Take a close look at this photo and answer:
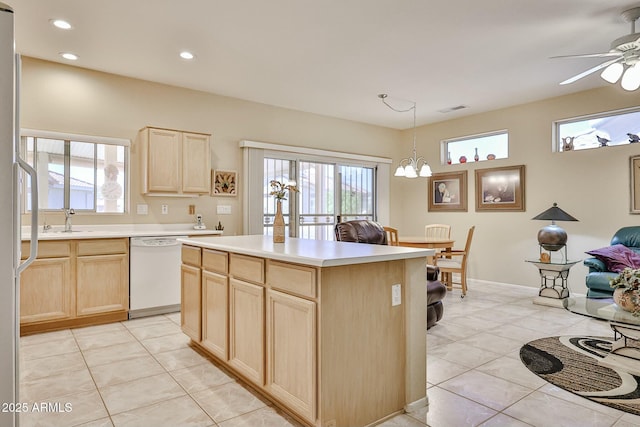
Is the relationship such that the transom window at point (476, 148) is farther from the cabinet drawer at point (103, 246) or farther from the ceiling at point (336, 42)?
the cabinet drawer at point (103, 246)

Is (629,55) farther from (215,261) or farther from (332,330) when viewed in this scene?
(215,261)

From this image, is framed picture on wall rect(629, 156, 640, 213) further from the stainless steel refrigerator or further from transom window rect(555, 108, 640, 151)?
the stainless steel refrigerator

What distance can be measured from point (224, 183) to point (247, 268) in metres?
3.09

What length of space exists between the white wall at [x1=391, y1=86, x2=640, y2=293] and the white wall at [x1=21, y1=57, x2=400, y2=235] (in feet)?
7.09

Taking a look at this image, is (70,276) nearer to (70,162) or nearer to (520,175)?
(70,162)

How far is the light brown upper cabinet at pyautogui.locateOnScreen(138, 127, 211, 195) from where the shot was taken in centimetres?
442

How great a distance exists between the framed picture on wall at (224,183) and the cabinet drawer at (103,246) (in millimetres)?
1445

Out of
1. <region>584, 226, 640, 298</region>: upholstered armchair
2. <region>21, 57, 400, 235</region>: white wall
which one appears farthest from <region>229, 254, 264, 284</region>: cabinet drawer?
<region>584, 226, 640, 298</region>: upholstered armchair

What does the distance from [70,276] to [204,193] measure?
174cm

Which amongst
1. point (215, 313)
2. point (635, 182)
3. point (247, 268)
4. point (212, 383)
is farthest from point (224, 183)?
point (635, 182)

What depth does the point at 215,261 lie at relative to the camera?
278 centimetres

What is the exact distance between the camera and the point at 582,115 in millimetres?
5047

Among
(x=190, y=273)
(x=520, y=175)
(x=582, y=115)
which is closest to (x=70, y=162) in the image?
(x=190, y=273)


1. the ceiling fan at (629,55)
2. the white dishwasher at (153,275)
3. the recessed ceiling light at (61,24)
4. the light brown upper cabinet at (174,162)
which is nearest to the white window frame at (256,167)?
the light brown upper cabinet at (174,162)
